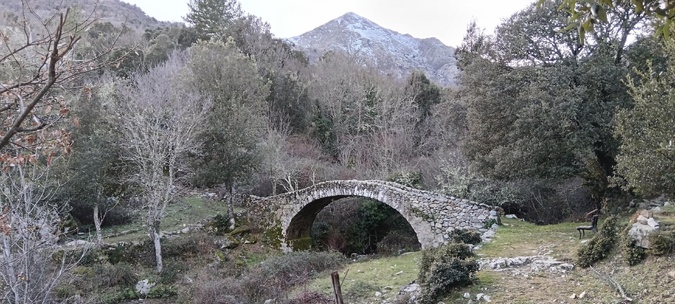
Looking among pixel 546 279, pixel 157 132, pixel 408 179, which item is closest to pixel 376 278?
pixel 546 279

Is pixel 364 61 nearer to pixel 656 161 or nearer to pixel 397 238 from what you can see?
pixel 397 238

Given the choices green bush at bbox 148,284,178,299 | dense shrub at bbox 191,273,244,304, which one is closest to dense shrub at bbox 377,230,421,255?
dense shrub at bbox 191,273,244,304

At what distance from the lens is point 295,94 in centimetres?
3070

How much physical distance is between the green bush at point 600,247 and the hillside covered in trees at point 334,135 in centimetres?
161

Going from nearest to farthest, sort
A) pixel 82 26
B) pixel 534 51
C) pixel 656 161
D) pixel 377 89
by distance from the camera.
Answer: pixel 82 26, pixel 656 161, pixel 534 51, pixel 377 89

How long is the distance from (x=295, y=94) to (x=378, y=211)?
1345 centimetres

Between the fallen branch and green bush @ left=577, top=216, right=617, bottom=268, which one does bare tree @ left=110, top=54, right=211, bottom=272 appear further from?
the fallen branch

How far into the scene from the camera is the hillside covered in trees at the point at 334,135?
8242 millimetres

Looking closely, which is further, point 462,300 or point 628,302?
point 462,300

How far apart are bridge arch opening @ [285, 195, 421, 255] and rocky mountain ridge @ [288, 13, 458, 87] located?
44543mm

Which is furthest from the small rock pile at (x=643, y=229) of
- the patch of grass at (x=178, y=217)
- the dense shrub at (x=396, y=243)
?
the patch of grass at (x=178, y=217)

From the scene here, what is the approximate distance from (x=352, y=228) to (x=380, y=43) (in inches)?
2389

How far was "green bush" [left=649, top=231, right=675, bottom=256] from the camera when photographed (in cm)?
712

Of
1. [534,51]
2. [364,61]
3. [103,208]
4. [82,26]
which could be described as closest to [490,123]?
[534,51]
